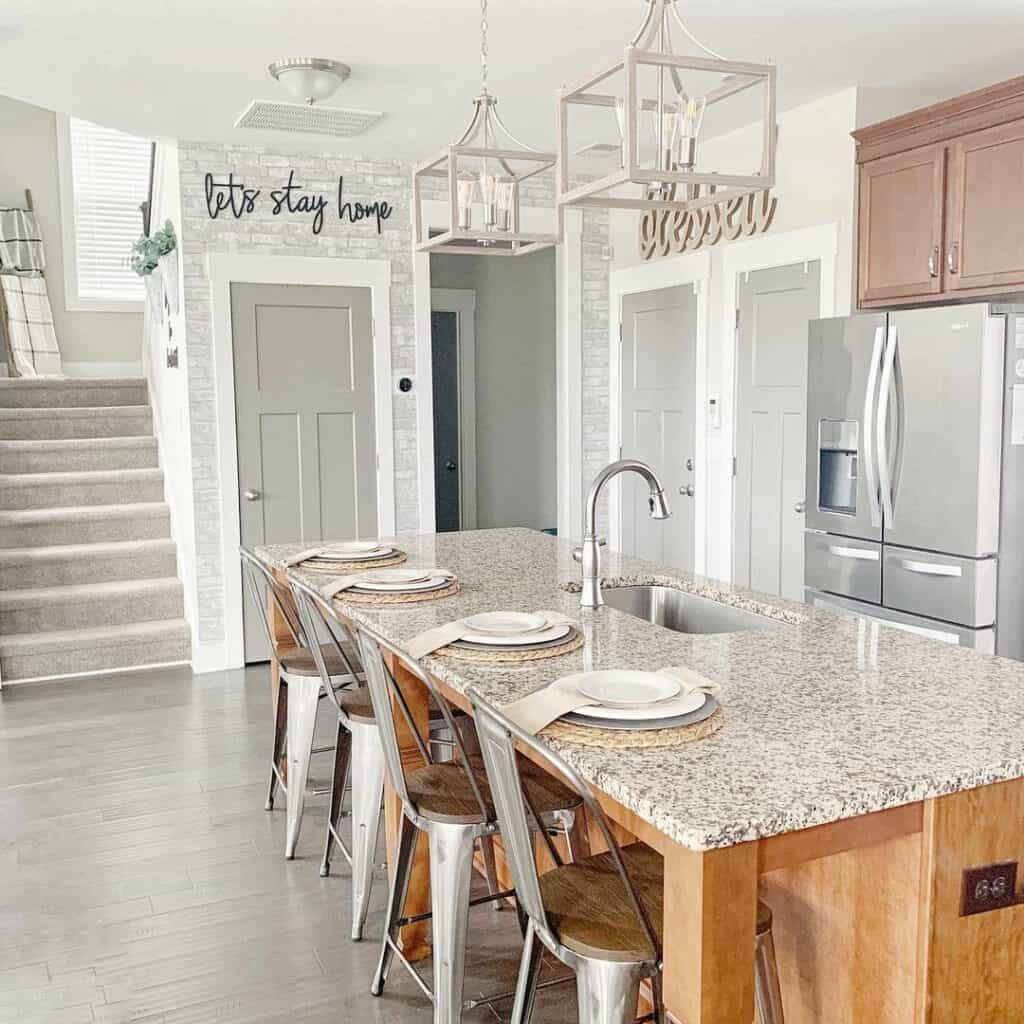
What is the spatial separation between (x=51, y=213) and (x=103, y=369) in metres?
1.18

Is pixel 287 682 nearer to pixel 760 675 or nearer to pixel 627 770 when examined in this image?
pixel 760 675

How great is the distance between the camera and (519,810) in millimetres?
1708

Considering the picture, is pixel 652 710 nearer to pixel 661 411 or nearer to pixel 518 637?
pixel 518 637

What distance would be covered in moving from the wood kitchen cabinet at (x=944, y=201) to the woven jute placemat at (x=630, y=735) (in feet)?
9.27

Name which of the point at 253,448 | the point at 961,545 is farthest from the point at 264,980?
the point at 253,448

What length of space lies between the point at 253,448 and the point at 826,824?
186 inches

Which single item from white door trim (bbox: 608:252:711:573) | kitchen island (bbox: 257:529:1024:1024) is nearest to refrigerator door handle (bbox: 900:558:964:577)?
kitchen island (bbox: 257:529:1024:1024)

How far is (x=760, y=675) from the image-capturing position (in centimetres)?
212

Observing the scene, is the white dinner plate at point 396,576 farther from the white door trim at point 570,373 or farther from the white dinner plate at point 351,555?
the white door trim at point 570,373

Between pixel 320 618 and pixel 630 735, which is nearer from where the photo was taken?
pixel 630 735

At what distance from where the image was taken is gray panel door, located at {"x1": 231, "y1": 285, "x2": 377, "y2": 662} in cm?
577

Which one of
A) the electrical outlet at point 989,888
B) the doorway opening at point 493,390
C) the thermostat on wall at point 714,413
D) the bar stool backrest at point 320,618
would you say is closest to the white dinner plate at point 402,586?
the bar stool backrest at point 320,618

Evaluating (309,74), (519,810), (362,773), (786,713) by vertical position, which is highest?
(309,74)

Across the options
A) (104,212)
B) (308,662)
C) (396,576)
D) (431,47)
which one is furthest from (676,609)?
(104,212)
